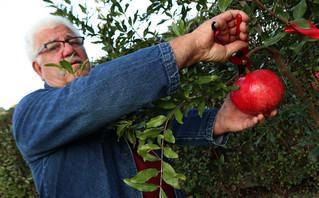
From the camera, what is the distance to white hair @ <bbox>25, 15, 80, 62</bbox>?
1.52 metres

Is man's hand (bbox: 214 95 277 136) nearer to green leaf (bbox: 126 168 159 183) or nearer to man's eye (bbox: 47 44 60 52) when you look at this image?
green leaf (bbox: 126 168 159 183)

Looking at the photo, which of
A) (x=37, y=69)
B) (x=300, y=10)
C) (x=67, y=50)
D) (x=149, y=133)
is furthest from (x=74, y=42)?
(x=300, y=10)

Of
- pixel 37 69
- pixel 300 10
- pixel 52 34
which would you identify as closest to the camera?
pixel 300 10

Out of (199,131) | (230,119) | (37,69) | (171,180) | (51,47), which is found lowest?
(199,131)

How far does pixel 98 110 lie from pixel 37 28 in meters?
0.96

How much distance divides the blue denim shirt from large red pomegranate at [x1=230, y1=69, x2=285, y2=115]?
1.08 feet

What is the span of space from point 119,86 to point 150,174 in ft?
1.04

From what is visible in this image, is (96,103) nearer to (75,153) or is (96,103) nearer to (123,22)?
(75,153)

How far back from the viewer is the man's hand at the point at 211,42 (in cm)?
90

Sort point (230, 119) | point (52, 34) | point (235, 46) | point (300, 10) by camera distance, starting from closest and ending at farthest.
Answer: point (300, 10) < point (235, 46) < point (230, 119) < point (52, 34)

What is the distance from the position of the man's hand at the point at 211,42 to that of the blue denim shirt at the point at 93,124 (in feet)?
0.16

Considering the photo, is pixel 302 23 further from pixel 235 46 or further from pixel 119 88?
pixel 119 88

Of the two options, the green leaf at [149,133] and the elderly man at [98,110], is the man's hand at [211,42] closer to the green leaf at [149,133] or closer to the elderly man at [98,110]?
the elderly man at [98,110]

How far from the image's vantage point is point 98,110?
0.89m
